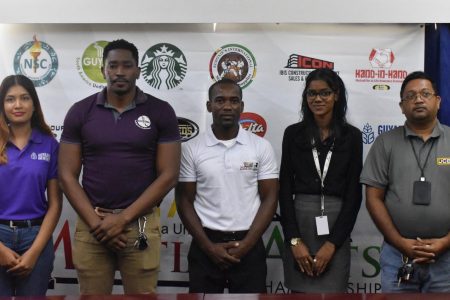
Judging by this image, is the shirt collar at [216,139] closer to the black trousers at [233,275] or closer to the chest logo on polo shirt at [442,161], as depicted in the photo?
the black trousers at [233,275]

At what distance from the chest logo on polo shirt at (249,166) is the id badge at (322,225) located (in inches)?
16.7

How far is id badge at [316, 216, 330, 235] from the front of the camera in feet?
9.20

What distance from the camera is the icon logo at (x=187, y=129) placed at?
3.58 meters

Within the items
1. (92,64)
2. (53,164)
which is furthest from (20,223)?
(92,64)

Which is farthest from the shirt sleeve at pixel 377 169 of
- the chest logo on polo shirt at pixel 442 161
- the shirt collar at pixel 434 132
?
the chest logo on polo shirt at pixel 442 161

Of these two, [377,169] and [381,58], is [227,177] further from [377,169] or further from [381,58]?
[381,58]

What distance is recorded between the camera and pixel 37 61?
3646 mm

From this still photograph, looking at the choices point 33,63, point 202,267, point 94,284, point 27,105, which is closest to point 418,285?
point 202,267

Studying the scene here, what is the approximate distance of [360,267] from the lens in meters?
3.56

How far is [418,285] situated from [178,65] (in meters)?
1.95

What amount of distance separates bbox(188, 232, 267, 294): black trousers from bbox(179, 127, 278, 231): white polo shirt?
13 cm

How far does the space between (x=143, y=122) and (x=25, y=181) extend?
653 mm

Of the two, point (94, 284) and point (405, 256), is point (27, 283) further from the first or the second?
point (405, 256)

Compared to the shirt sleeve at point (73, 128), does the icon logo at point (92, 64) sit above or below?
above
